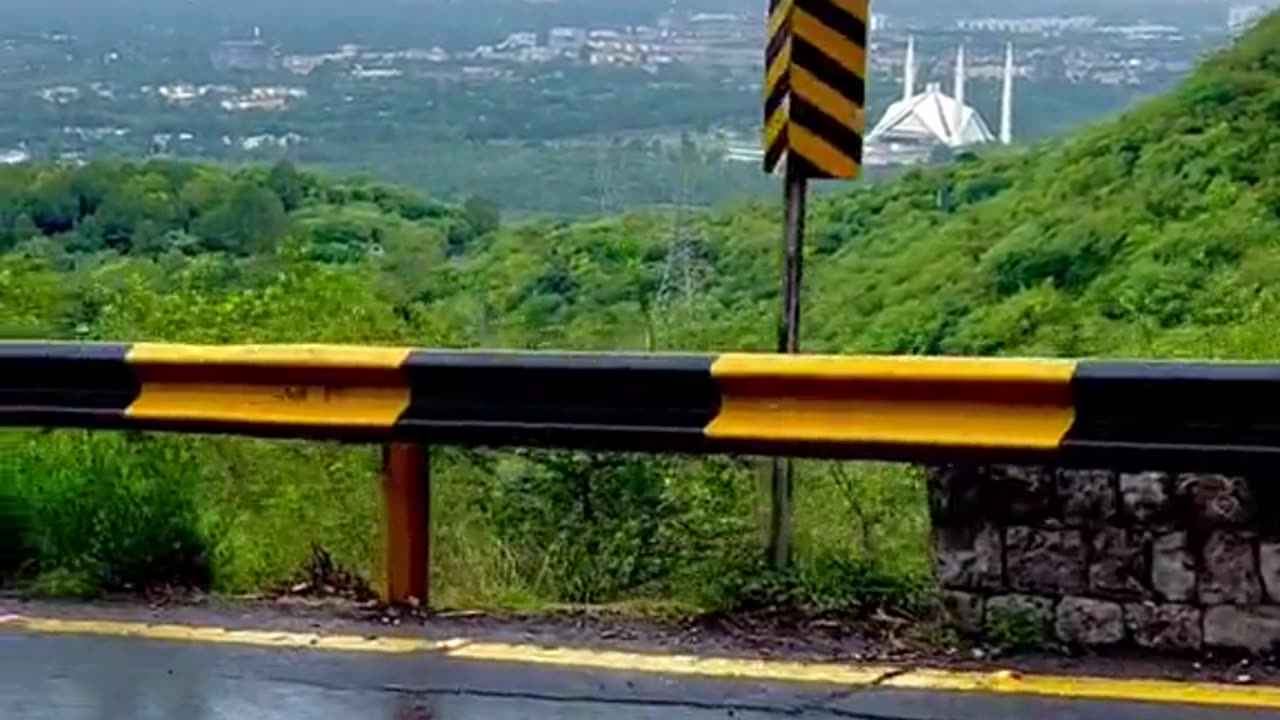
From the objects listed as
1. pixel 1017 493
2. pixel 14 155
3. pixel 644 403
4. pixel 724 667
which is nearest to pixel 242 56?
pixel 14 155

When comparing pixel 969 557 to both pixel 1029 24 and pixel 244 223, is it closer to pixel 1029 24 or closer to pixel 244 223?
pixel 244 223

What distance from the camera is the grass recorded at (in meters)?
6.66

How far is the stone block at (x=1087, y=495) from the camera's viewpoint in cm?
577

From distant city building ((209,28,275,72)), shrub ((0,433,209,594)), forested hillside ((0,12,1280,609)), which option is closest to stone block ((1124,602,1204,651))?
forested hillside ((0,12,1280,609))

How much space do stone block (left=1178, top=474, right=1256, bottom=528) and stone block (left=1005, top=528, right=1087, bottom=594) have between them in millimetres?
268

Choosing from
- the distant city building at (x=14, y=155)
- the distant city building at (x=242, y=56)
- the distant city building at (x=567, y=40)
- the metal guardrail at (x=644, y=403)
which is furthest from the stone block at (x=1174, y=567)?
the distant city building at (x=242, y=56)

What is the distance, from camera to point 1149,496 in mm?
5750

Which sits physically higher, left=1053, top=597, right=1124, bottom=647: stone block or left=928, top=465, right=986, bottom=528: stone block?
left=928, top=465, right=986, bottom=528: stone block

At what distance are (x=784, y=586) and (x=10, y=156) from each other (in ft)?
42.2

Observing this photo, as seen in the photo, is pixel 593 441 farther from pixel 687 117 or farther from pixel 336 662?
pixel 687 117

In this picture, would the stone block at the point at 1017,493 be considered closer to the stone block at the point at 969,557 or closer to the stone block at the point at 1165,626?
the stone block at the point at 969,557

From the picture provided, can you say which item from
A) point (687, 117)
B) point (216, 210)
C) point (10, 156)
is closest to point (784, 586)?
point (216, 210)

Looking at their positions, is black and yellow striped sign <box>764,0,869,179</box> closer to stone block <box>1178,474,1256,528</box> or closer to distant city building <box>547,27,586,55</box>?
stone block <box>1178,474,1256,528</box>

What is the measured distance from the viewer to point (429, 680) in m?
5.84
